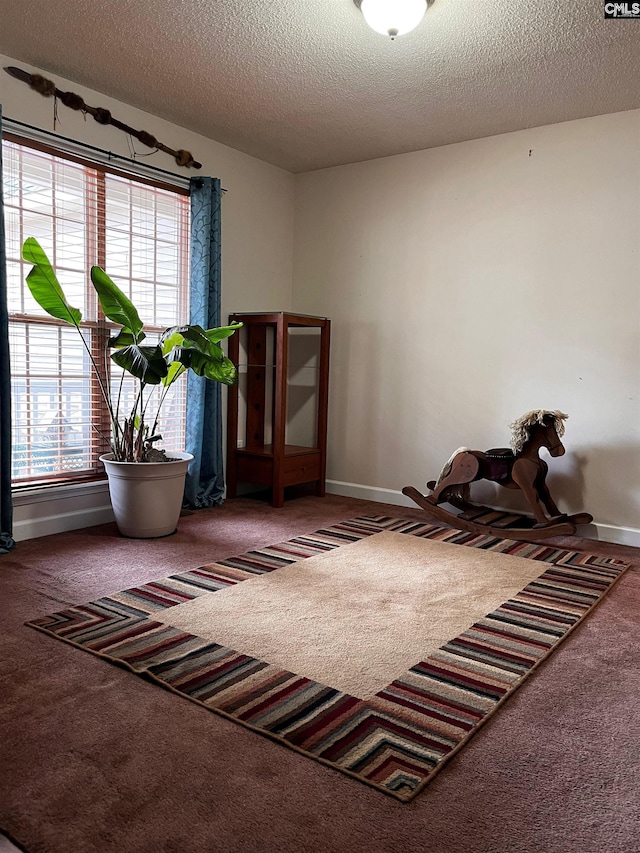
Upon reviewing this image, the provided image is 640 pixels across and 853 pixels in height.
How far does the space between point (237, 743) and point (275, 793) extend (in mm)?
226

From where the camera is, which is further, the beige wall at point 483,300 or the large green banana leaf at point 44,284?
the beige wall at point 483,300

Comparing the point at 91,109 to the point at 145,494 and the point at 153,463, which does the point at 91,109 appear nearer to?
the point at 153,463

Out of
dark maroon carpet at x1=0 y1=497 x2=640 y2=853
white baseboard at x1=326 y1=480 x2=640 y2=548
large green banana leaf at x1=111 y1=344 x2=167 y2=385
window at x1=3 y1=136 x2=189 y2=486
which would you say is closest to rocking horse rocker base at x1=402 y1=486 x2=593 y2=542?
white baseboard at x1=326 y1=480 x2=640 y2=548

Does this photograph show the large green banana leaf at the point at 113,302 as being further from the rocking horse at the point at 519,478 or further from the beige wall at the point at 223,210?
the rocking horse at the point at 519,478

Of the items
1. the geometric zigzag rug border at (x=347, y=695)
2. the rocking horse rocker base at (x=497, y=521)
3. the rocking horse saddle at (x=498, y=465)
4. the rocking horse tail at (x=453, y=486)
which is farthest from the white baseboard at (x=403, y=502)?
the geometric zigzag rug border at (x=347, y=695)

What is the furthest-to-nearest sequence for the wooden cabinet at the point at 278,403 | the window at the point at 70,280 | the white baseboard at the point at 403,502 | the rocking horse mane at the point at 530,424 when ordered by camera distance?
the wooden cabinet at the point at 278,403, the white baseboard at the point at 403,502, the rocking horse mane at the point at 530,424, the window at the point at 70,280

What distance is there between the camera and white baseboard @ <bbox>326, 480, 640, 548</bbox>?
3.84m

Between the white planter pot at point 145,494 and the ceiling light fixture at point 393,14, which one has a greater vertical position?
the ceiling light fixture at point 393,14

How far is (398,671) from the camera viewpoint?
2129mm

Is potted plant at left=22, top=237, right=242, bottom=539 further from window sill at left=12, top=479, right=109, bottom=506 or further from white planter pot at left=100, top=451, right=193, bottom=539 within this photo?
window sill at left=12, top=479, right=109, bottom=506

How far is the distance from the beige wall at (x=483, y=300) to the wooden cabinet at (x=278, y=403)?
221 millimetres

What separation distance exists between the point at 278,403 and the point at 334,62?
204 centimetres

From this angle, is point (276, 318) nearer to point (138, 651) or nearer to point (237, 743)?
point (138, 651)

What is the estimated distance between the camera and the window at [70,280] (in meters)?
3.44
